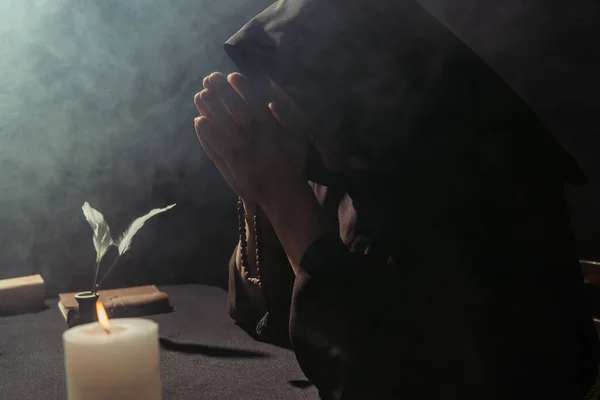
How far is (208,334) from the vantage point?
1275 mm

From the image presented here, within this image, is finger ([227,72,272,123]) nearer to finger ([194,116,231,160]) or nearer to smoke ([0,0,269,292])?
finger ([194,116,231,160])

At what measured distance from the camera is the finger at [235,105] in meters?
0.85

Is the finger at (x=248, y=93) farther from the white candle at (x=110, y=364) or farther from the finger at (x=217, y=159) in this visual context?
the white candle at (x=110, y=364)

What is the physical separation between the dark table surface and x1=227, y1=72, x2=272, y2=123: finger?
1.37 ft

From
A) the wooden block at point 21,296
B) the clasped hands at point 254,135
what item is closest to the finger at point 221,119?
the clasped hands at point 254,135

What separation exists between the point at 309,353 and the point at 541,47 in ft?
2.53

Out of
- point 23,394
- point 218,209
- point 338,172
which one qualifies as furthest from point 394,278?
point 218,209

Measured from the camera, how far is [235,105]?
33.6 inches

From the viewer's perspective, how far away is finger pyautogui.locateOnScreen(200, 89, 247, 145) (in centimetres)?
85

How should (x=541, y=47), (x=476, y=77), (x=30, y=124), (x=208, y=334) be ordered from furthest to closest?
(x=30, y=124), (x=208, y=334), (x=541, y=47), (x=476, y=77)

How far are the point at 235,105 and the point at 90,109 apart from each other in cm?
134

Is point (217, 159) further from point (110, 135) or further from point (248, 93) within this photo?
point (110, 135)

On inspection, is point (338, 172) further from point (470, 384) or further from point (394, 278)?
point (470, 384)

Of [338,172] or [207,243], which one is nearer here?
[338,172]
